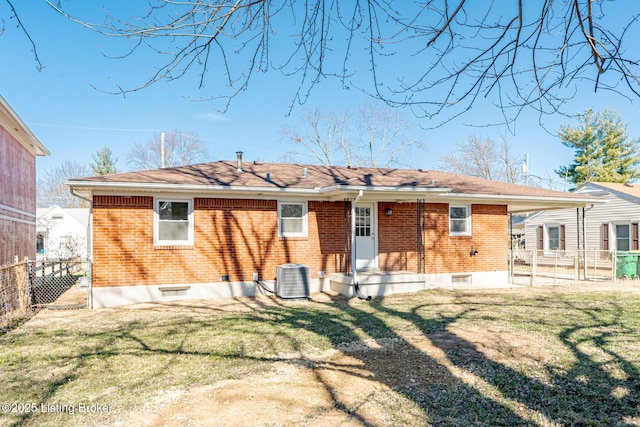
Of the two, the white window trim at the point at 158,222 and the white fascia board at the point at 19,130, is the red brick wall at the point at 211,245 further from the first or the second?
the white fascia board at the point at 19,130

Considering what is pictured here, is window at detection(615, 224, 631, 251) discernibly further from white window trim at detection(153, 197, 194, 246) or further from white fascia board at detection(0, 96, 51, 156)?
white fascia board at detection(0, 96, 51, 156)

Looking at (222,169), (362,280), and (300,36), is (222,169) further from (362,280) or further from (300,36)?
(300,36)

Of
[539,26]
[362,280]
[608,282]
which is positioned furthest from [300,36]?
[608,282]

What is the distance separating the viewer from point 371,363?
5.63 m

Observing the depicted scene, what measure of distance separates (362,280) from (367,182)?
268cm

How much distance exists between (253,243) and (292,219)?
1.26 meters

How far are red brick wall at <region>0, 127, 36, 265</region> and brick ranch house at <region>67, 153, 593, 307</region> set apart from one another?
320 cm

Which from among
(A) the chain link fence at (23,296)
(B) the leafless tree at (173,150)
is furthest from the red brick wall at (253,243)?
(B) the leafless tree at (173,150)

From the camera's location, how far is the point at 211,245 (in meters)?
11.3

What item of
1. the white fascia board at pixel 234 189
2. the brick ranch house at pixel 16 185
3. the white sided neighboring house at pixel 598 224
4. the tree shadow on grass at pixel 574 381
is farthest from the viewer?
the white sided neighboring house at pixel 598 224

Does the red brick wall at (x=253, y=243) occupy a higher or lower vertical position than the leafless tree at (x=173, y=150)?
lower

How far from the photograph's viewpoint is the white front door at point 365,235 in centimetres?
1273

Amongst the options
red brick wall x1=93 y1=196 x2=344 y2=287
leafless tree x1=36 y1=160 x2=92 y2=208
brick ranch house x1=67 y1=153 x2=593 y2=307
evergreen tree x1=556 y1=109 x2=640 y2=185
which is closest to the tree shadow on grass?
brick ranch house x1=67 y1=153 x2=593 y2=307

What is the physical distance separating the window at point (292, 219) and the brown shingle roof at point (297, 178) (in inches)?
24.2
